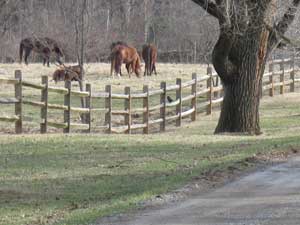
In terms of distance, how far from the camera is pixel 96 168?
1284cm

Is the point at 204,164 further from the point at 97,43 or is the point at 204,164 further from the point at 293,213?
the point at 97,43

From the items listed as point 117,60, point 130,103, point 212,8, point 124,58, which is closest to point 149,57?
point 124,58

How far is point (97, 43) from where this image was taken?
32562mm

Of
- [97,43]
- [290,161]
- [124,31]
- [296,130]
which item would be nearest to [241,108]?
[296,130]

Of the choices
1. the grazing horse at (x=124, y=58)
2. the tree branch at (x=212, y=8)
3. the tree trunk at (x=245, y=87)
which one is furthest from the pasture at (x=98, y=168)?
the grazing horse at (x=124, y=58)

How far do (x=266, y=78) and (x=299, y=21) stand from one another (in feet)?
37.1

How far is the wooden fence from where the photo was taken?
61.4ft

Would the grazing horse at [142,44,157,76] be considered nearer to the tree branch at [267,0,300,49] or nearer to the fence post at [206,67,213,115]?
the fence post at [206,67,213,115]

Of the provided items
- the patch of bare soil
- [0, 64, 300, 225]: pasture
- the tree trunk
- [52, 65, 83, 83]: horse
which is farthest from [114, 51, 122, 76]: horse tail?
the patch of bare soil

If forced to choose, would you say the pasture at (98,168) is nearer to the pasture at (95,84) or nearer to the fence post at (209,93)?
the pasture at (95,84)

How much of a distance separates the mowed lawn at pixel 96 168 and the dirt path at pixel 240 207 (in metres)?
0.59

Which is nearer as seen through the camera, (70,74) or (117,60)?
(70,74)

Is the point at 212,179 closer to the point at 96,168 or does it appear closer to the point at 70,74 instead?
the point at 96,168

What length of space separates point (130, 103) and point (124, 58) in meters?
15.9
